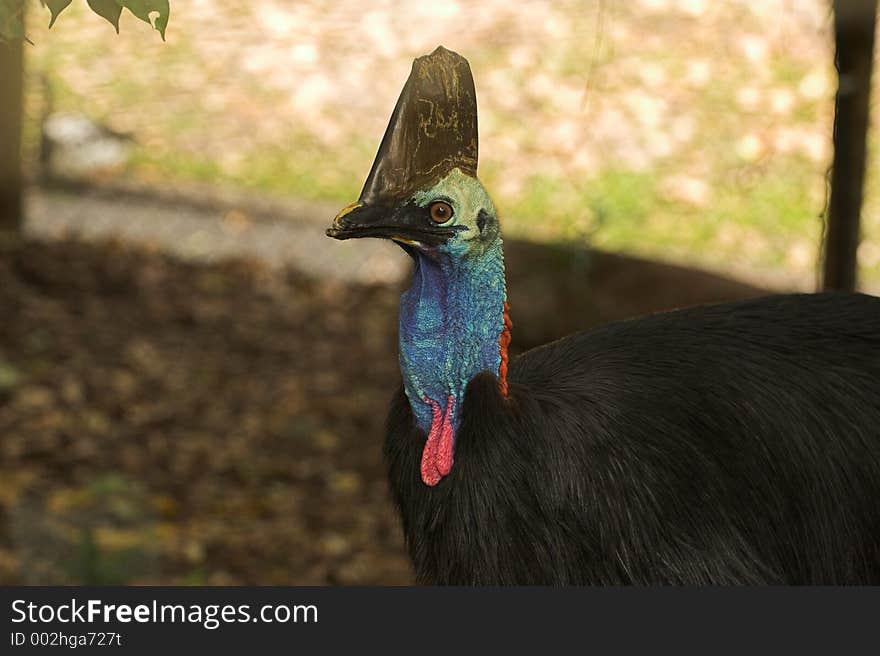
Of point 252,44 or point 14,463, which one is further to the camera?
point 252,44

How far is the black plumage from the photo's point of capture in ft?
7.90

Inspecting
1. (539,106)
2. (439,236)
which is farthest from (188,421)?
(539,106)

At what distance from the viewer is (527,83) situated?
26.7ft

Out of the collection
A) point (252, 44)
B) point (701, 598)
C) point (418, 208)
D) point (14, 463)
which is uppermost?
point (252, 44)

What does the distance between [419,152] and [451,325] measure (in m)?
0.29

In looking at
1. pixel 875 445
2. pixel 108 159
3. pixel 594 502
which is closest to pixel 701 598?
pixel 594 502

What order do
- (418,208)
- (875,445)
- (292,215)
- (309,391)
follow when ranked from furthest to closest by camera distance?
1. (292,215)
2. (309,391)
3. (875,445)
4. (418,208)

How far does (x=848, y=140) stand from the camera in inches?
157

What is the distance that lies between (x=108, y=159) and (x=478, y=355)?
17.4 feet

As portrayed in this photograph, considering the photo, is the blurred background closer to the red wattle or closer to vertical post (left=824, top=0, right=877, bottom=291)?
vertical post (left=824, top=0, right=877, bottom=291)

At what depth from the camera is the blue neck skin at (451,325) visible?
7.63ft

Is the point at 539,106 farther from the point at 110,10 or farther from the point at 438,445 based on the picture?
the point at 110,10

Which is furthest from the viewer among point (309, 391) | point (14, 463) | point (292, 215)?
point (292, 215)

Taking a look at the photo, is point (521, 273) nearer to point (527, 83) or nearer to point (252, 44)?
point (527, 83)
